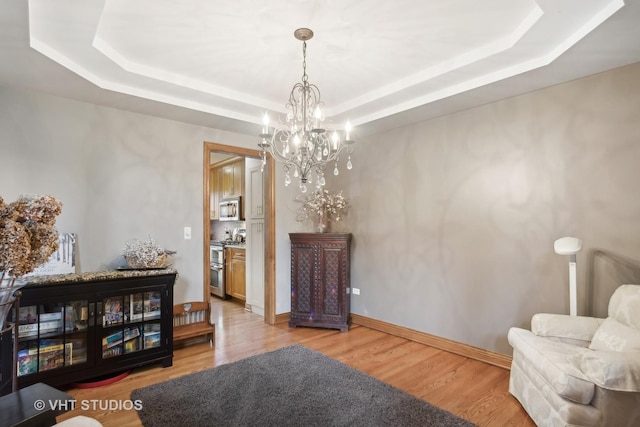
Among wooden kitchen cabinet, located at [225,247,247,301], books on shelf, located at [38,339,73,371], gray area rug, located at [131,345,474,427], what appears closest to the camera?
gray area rug, located at [131,345,474,427]

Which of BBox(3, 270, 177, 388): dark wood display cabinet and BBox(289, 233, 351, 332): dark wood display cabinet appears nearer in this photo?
BBox(3, 270, 177, 388): dark wood display cabinet

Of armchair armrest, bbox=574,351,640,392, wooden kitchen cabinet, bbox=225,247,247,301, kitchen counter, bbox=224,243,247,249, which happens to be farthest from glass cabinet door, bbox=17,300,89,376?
armchair armrest, bbox=574,351,640,392

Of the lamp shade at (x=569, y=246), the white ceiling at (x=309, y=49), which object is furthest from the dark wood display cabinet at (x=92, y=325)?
the lamp shade at (x=569, y=246)

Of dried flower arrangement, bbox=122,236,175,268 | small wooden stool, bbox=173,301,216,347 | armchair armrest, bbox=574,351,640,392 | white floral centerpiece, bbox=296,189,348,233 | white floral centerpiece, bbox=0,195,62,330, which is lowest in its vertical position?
small wooden stool, bbox=173,301,216,347

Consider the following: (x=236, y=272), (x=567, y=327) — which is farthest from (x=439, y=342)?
(x=236, y=272)

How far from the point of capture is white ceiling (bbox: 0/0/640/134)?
6.68 feet

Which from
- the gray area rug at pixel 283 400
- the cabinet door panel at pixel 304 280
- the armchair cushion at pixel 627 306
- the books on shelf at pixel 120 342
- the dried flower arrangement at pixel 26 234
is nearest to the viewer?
the dried flower arrangement at pixel 26 234

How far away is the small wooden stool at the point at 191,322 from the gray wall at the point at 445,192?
0.13 metres

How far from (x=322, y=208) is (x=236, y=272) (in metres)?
2.16

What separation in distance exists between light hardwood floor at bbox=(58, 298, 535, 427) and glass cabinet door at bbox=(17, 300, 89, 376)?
12.0 inches

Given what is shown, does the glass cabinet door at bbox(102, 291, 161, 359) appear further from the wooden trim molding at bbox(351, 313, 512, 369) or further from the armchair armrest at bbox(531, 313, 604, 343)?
the armchair armrest at bbox(531, 313, 604, 343)

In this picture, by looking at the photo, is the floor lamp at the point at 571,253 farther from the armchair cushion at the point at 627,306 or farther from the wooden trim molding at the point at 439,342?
the wooden trim molding at the point at 439,342

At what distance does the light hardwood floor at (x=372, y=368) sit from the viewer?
7.57 ft

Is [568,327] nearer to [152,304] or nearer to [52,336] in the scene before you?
[152,304]
